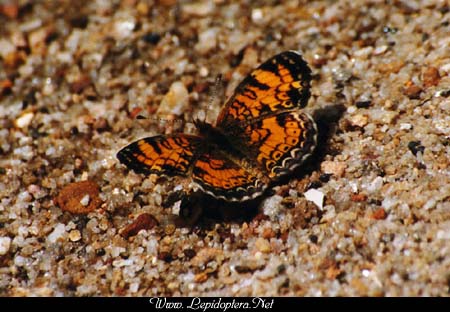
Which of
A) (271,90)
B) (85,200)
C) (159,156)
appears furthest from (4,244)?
(271,90)

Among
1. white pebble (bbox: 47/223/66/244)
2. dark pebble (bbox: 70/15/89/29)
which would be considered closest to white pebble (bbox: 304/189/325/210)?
white pebble (bbox: 47/223/66/244)

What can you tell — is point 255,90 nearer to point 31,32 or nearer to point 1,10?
point 31,32

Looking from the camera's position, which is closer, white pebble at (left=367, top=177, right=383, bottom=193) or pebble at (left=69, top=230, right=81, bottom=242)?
white pebble at (left=367, top=177, right=383, bottom=193)

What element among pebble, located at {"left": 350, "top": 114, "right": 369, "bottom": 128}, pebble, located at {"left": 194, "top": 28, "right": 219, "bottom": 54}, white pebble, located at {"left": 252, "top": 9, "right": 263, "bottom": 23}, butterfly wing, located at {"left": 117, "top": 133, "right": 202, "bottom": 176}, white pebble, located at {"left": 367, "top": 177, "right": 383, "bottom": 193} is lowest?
white pebble, located at {"left": 367, "top": 177, "right": 383, "bottom": 193}

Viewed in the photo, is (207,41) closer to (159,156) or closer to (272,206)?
(159,156)

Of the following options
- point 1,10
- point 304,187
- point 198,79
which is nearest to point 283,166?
point 304,187

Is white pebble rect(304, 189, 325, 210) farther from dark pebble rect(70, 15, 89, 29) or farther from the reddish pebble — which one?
dark pebble rect(70, 15, 89, 29)
